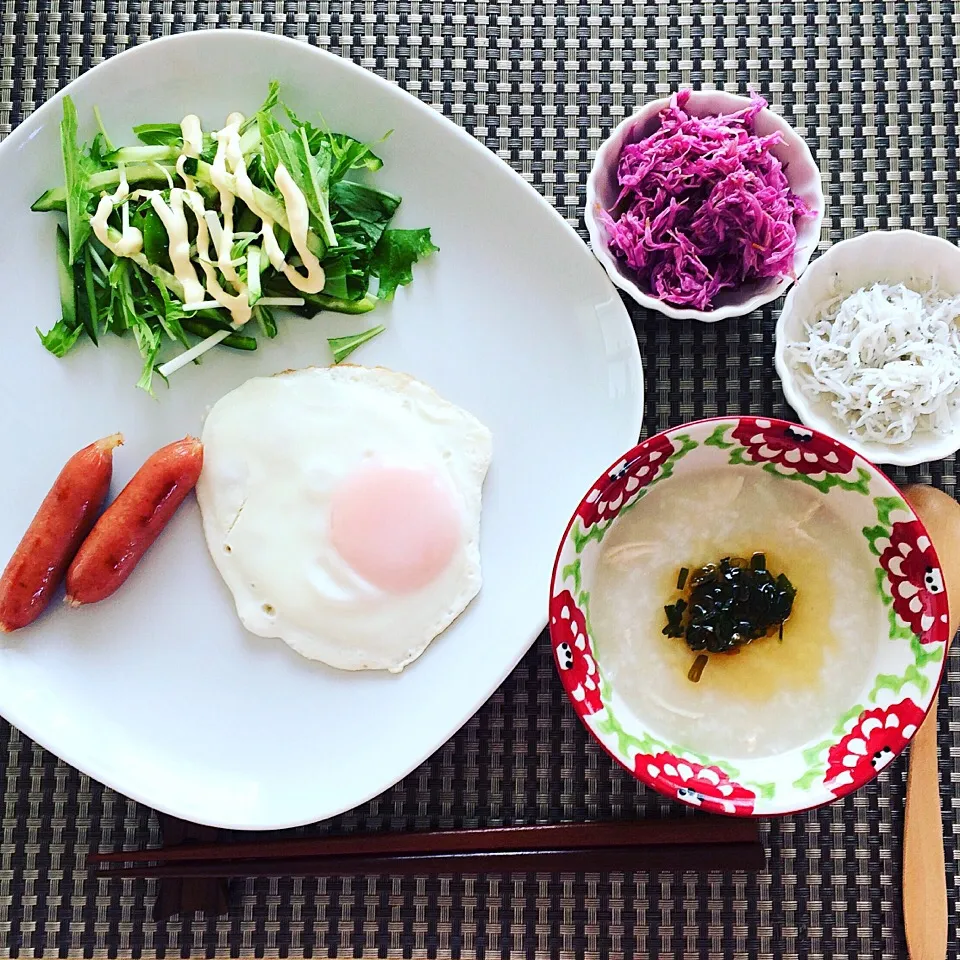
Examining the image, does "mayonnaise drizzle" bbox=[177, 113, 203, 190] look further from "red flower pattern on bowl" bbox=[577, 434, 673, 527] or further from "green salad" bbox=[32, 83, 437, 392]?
"red flower pattern on bowl" bbox=[577, 434, 673, 527]

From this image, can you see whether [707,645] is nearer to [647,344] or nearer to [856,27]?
[647,344]

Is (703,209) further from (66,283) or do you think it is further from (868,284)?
(66,283)

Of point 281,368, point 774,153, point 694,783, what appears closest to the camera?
point 694,783

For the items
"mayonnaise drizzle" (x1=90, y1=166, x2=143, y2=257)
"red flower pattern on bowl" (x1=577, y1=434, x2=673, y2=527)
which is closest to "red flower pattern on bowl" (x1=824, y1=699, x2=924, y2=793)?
"red flower pattern on bowl" (x1=577, y1=434, x2=673, y2=527)

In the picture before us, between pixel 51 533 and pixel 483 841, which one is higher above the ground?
pixel 51 533

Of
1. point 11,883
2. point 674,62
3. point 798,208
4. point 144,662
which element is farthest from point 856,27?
point 11,883

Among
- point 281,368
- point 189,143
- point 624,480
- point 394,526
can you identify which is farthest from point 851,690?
point 189,143

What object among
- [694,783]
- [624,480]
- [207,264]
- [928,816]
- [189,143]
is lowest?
[928,816]
